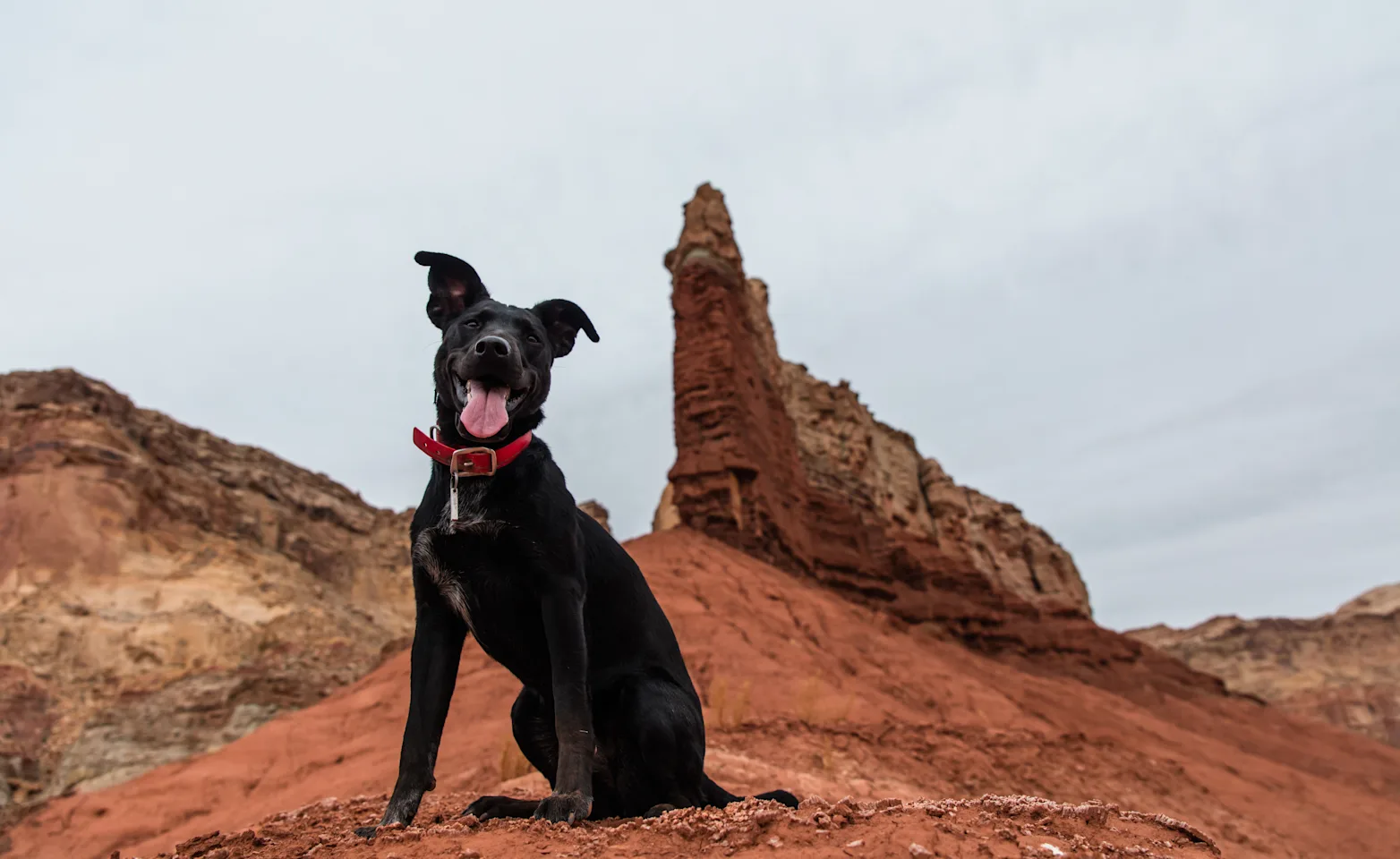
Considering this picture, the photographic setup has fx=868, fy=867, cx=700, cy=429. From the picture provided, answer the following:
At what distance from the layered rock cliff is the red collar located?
1602 centimetres

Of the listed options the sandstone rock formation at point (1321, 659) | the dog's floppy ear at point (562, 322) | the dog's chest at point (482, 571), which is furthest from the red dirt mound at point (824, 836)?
the sandstone rock formation at point (1321, 659)

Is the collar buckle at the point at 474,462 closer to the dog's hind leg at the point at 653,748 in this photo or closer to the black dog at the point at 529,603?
the black dog at the point at 529,603

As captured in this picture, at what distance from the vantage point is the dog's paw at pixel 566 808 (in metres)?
3.07

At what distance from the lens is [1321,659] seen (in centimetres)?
4512

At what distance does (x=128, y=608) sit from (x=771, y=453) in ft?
49.1

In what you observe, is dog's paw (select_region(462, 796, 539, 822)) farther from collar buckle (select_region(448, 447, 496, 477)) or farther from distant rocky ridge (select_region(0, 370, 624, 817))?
distant rocky ridge (select_region(0, 370, 624, 817))

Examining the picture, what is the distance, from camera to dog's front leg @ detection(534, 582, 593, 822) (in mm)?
3143

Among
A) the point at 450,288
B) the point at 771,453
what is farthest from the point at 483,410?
the point at 771,453

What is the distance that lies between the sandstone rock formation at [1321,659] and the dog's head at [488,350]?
44549 mm

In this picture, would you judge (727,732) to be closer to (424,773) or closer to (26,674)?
(424,773)

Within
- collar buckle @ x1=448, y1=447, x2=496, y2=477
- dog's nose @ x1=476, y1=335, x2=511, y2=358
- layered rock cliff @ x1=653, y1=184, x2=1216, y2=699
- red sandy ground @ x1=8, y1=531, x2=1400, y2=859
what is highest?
layered rock cliff @ x1=653, y1=184, x2=1216, y2=699

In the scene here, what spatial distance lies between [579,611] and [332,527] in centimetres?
3310

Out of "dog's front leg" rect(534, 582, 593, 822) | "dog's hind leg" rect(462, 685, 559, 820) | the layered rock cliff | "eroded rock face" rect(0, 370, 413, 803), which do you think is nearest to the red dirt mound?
"dog's front leg" rect(534, 582, 593, 822)

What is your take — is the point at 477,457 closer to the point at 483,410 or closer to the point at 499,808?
the point at 483,410
